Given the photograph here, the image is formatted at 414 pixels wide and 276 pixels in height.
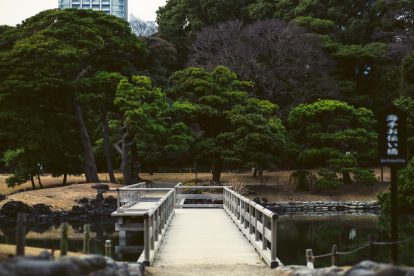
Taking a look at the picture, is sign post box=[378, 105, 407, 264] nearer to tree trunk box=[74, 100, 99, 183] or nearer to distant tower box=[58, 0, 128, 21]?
tree trunk box=[74, 100, 99, 183]

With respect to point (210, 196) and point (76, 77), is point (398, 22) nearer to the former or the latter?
point (76, 77)

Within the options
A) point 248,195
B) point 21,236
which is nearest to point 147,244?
point 21,236

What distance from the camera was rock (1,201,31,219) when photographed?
26.2m

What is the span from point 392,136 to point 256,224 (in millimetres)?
4532

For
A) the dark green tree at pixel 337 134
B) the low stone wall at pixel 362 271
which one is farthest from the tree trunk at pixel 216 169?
the low stone wall at pixel 362 271

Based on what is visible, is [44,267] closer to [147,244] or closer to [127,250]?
[147,244]

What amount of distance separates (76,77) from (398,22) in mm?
27250

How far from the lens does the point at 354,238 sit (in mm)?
22266

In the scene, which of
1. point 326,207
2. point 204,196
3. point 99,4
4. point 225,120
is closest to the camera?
point 204,196

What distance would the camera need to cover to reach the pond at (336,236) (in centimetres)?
1702

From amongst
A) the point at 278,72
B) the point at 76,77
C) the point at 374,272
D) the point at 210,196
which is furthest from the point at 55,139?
the point at 374,272

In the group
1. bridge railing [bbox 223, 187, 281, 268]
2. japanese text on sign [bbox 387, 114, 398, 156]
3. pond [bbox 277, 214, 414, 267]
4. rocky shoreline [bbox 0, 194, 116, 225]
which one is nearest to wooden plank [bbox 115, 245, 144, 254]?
bridge railing [bbox 223, 187, 281, 268]

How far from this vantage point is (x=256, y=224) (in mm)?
12242

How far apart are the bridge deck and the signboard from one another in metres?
3.30
